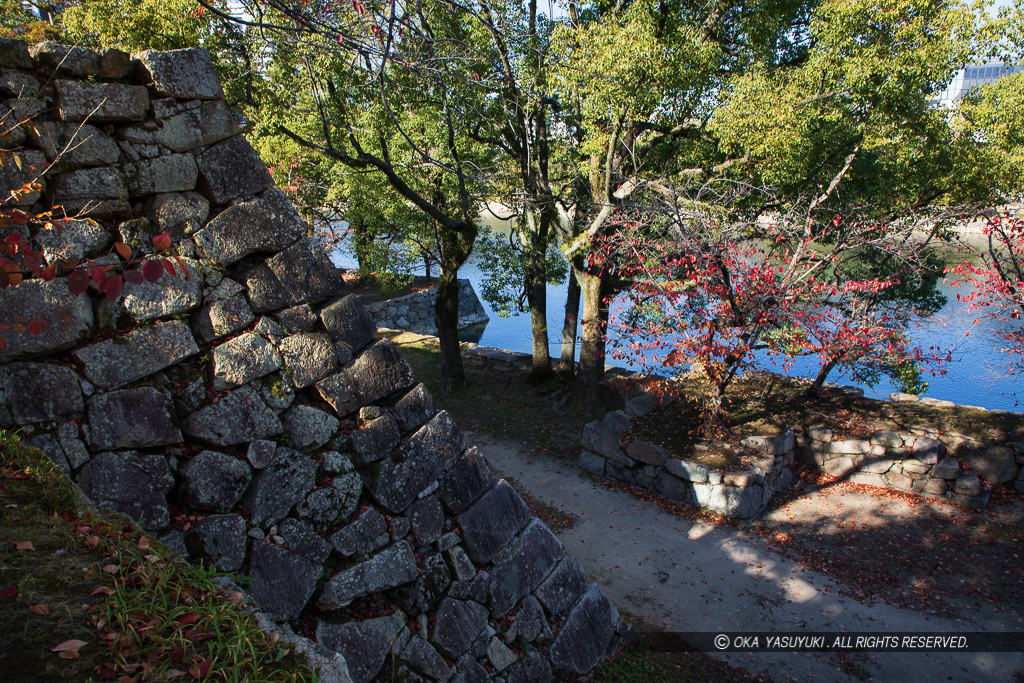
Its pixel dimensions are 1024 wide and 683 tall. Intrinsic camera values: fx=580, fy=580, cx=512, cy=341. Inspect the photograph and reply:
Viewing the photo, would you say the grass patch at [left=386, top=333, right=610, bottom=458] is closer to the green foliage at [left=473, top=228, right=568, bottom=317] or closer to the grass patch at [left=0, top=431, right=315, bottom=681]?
the green foliage at [left=473, top=228, right=568, bottom=317]

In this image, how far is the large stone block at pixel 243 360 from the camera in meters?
3.35

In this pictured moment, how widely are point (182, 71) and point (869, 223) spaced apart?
29.3 feet

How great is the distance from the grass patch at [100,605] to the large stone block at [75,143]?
4.89ft

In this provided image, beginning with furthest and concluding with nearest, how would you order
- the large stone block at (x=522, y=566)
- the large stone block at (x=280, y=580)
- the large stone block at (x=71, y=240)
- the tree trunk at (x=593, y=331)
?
the tree trunk at (x=593, y=331) → the large stone block at (x=522, y=566) → the large stone block at (x=280, y=580) → the large stone block at (x=71, y=240)

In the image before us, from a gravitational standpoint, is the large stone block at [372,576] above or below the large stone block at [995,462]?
above

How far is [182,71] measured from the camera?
133 inches

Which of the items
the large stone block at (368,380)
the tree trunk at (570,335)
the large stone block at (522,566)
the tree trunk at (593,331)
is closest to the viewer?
the large stone block at (368,380)

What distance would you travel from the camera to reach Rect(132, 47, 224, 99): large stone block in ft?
10.9

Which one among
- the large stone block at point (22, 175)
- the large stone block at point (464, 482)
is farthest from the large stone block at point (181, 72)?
the large stone block at point (464, 482)

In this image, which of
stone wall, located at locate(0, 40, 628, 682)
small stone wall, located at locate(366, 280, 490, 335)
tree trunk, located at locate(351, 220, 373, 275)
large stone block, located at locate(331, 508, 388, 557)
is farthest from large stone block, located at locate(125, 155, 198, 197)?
small stone wall, located at locate(366, 280, 490, 335)

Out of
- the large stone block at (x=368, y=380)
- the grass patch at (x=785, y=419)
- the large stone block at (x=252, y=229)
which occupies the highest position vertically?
the large stone block at (x=252, y=229)

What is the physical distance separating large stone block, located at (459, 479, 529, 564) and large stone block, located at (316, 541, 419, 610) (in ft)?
1.44

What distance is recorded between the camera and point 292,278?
→ 3607 millimetres

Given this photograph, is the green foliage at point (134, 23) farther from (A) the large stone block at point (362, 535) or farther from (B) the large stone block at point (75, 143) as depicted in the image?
(A) the large stone block at point (362, 535)
